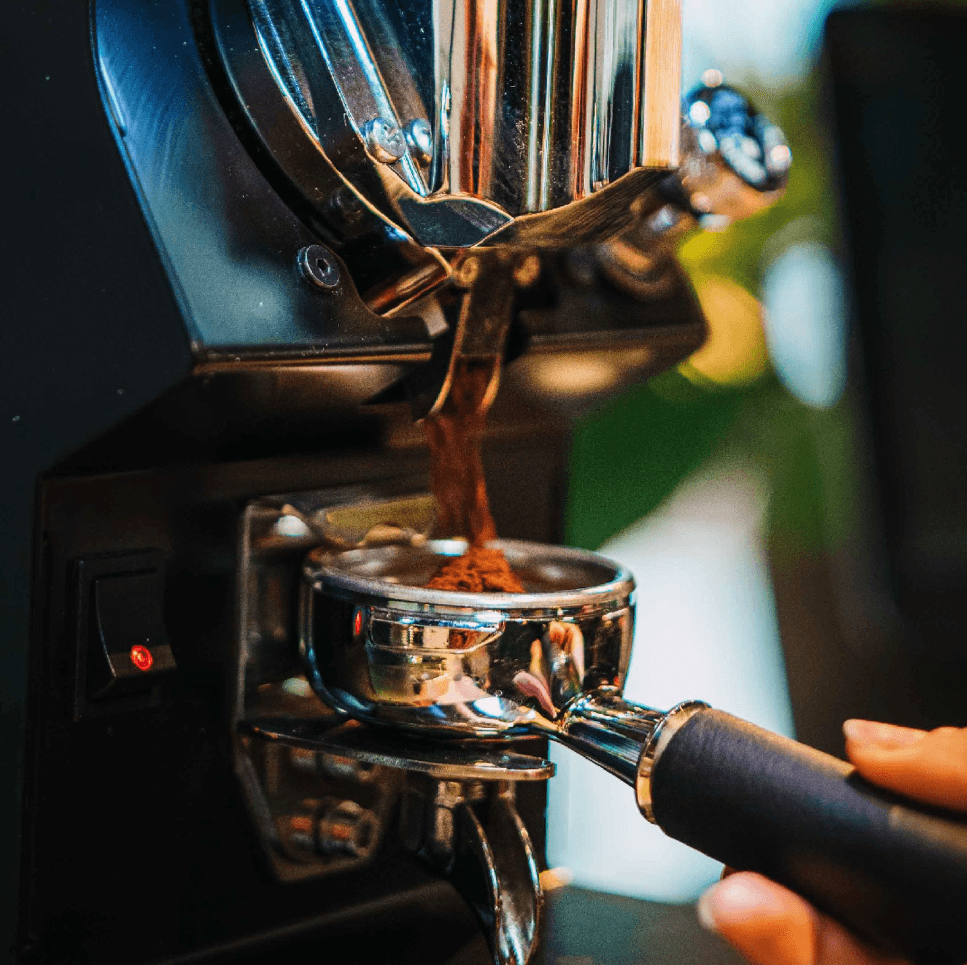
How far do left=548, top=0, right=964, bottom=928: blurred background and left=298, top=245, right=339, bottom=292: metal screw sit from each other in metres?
0.53

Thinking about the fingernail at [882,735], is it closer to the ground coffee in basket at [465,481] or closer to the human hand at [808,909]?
the human hand at [808,909]

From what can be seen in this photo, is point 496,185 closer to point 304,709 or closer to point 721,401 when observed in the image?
point 304,709

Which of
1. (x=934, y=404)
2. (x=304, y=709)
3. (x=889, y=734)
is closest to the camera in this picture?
(x=889, y=734)

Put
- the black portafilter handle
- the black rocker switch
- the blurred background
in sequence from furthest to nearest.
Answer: the blurred background < the black rocker switch < the black portafilter handle

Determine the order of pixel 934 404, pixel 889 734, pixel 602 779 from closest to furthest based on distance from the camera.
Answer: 1. pixel 889 734
2. pixel 602 779
3. pixel 934 404

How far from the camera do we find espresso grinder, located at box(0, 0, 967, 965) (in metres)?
0.35

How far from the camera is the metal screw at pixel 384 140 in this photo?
1.27 ft

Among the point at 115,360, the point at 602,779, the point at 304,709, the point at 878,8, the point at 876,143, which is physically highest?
the point at 878,8

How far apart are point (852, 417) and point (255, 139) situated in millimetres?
699

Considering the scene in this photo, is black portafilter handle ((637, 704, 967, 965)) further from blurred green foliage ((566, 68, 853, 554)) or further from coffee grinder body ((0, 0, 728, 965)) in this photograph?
blurred green foliage ((566, 68, 853, 554))

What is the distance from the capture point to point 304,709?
18.1 inches

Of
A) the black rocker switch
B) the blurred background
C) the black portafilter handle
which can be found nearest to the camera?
the black portafilter handle

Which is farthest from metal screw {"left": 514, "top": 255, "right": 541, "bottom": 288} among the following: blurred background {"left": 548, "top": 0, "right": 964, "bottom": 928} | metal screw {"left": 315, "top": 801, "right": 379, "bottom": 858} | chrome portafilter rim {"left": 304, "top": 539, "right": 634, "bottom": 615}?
blurred background {"left": 548, "top": 0, "right": 964, "bottom": 928}

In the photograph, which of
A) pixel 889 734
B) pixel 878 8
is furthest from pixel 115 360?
pixel 878 8
